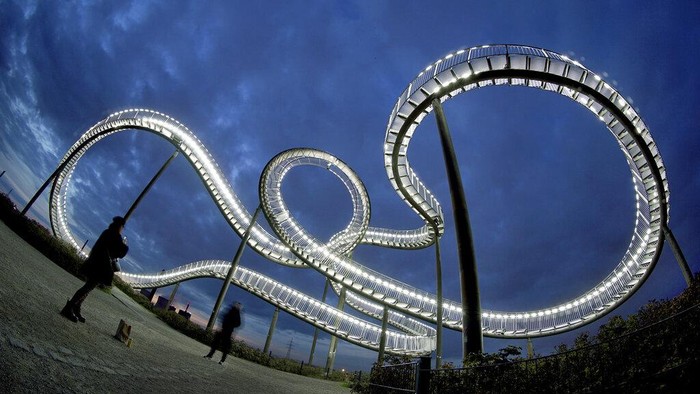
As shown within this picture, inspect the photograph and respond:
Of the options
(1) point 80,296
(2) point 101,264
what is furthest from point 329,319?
(2) point 101,264

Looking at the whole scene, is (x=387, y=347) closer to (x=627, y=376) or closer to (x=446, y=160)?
(x=446, y=160)

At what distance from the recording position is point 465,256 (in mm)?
11859

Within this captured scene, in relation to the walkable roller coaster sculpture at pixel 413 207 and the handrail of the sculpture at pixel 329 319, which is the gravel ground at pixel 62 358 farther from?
the handrail of the sculpture at pixel 329 319

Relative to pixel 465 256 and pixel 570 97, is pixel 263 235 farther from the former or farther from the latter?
pixel 570 97

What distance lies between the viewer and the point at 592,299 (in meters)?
25.3

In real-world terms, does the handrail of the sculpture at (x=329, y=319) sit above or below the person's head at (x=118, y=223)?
above

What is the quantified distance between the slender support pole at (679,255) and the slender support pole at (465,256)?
52.5ft

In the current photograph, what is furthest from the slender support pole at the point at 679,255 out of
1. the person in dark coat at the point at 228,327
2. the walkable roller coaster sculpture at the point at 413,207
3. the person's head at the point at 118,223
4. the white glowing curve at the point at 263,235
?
the person's head at the point at 118,223

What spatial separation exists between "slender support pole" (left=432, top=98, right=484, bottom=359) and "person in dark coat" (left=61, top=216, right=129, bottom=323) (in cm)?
1005

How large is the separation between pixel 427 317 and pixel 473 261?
12926 millimetres

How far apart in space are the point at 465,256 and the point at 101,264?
11111 mm

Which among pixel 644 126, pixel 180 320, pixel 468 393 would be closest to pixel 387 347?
pixel 180 320

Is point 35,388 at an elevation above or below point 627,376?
below

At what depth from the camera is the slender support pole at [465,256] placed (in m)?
10.5
